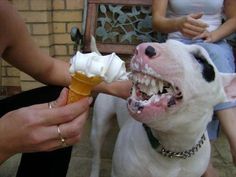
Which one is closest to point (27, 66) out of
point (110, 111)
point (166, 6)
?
point (110, 111)

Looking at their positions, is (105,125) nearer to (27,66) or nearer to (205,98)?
(27,66)

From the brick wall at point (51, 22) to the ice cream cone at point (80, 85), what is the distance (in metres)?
2.30

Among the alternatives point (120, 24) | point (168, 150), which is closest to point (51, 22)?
point (120, 24)

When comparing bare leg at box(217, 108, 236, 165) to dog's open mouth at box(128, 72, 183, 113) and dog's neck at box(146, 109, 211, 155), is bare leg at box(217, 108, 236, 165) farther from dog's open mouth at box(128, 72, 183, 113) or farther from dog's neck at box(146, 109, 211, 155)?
dog's open mouth at box(128, 72, 183, 113)

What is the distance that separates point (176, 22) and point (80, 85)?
128 centimetres

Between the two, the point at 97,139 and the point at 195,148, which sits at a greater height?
the point at 195,148

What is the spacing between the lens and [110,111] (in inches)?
96.1

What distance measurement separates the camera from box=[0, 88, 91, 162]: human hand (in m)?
1.16

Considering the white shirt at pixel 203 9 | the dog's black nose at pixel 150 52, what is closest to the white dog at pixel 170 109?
the dog's black nose at pixel 150 52

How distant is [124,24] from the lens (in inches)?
123

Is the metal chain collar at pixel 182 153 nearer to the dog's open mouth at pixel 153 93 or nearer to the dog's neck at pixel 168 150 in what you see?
the dog's neck at pixel 168 150

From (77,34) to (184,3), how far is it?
2.53 feet

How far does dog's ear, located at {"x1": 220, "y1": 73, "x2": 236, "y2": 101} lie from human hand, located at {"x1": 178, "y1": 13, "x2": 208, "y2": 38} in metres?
0.51

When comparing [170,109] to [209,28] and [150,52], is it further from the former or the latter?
[209,28]
